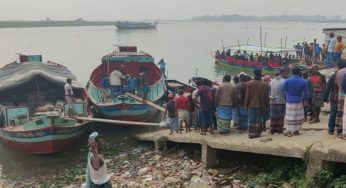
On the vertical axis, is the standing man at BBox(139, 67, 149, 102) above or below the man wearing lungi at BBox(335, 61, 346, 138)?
below

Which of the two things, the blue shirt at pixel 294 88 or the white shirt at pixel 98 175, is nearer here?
the white shirt at pixel 98 175

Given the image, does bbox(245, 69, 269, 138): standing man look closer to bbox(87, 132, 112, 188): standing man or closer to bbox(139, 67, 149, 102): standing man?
bbox(87, 132, 112, 188): standing man

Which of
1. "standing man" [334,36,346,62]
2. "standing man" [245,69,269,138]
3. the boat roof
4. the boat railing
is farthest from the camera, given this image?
the boat railing

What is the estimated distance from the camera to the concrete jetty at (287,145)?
6.76m

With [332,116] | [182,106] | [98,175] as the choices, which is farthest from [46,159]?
[332,116]

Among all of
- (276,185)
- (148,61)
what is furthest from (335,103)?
(148,61)

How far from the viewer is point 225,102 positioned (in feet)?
29.4

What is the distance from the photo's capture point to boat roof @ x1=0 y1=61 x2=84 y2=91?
49.7ft

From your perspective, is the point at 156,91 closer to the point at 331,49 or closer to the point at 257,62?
the point at 331,49

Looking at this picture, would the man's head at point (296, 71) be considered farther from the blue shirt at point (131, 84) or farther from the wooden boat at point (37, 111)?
the blue shirt at point (131, 84)

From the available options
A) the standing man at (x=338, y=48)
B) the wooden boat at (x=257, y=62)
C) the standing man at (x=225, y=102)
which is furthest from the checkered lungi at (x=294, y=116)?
the wooden boat at (x=257, y=62)

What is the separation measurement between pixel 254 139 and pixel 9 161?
8.50 metres

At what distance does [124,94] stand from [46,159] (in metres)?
4.45

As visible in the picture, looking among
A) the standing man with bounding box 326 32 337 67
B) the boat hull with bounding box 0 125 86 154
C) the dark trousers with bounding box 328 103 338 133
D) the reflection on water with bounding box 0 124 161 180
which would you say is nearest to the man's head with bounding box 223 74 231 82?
the dark trousers with bounding box 328 103 338 133
